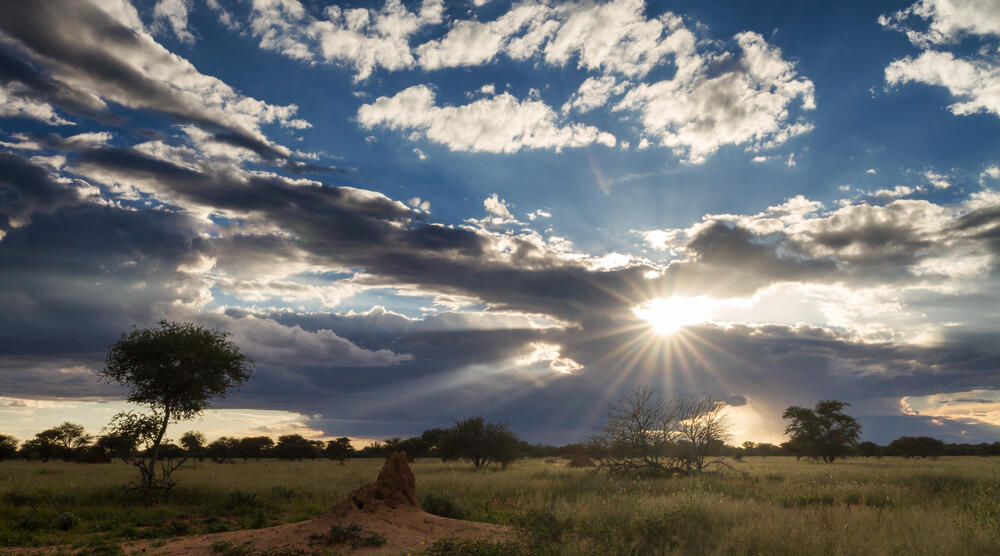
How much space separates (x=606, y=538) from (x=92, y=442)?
8189 cm

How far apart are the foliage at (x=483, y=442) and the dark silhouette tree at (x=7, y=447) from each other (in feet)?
216

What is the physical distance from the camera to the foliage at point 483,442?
47.8 m

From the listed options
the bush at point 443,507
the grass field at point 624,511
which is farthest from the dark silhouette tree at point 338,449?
the bush at point 443,507

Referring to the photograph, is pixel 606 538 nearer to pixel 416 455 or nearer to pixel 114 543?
pixel 114 543

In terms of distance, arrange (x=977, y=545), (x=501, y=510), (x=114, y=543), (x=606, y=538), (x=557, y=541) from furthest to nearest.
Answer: (x=501, y=510) < (x=114, y=543) < (x=557, y=541) < (x=606, y=538) < (x=977, y=545)

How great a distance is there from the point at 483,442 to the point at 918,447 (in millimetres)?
71777

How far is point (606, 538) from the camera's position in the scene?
11.5 meters

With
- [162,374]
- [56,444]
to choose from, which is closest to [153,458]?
[162,374]

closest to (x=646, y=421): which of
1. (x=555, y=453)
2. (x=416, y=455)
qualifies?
(x=416, y=455)

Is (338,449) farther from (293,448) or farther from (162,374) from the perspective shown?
(162,374)

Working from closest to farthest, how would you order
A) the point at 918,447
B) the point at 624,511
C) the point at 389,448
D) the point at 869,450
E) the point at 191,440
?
1. the point at 624,511
2. the point at 191,440
3. the point at 918,447
4. the point at 869,450
5. the point at 389,448

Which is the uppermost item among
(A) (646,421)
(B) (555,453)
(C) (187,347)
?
(C) (187,347)

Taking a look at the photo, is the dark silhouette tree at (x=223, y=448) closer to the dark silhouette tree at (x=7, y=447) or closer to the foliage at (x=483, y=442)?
the dark silhouette tree at (x=7, y=447)

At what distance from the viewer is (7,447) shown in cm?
7031
